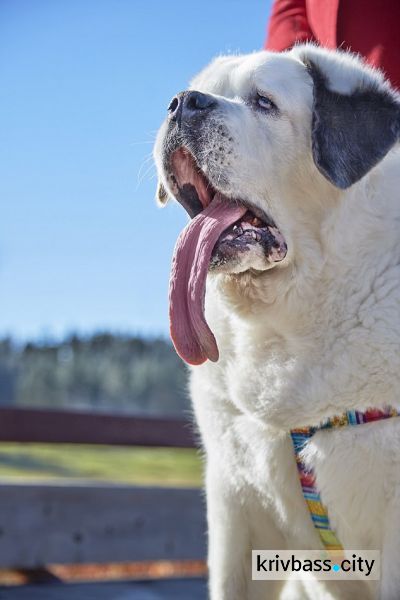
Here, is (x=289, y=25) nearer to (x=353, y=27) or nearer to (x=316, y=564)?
(x=353, y=27)

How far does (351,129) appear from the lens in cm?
273

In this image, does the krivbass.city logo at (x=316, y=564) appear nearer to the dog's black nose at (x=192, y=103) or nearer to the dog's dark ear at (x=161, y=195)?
the dog's dark ear at (x=161, y=195)

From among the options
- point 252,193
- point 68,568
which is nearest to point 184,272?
point 252,193

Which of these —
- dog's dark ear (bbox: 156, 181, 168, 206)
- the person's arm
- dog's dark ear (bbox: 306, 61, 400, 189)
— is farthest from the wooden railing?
dog's dark ear (bbox: 306, 61, 400, 189)

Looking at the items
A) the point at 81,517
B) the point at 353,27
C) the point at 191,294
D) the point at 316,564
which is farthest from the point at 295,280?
the point at 81,517

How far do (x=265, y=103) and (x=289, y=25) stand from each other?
83 centimetres

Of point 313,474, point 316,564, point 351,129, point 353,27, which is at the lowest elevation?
point 316,564

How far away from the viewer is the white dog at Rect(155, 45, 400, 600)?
2.58 meters

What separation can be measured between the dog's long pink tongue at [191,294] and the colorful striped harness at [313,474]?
0.36m

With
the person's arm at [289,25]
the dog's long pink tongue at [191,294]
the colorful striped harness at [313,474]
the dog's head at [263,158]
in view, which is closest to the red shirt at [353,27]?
the person's arm at [289,25]

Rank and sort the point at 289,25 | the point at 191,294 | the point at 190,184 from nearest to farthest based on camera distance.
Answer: the point at 191,294
the point at 190,184
the point at 289,25

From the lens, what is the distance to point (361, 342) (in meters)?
2.60

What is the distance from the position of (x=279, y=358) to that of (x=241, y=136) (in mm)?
686

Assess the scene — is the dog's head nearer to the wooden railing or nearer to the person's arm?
the person's arm
